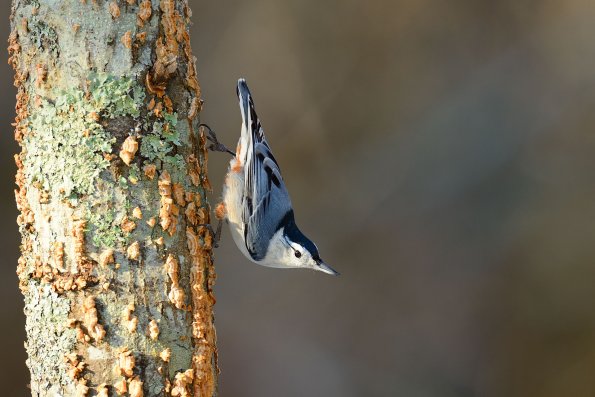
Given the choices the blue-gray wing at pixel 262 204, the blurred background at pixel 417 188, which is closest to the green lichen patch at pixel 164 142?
the blue-gray wing at pixel 262 204

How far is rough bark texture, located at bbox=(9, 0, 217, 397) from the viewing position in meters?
1.45

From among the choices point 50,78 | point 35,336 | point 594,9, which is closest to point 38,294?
point 35,336

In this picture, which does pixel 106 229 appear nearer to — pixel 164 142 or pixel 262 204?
pixel 164 142

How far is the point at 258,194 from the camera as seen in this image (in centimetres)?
232

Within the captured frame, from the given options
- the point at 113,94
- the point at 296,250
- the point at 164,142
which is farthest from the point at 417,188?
the point at 113,94

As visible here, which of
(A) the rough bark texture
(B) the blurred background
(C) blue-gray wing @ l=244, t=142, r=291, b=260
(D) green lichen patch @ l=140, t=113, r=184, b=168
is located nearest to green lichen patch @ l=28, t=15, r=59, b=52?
(A) the rough bark texture

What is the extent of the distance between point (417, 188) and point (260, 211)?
1.90 meters

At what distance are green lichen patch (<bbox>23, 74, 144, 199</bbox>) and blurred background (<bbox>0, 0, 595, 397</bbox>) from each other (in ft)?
8.19

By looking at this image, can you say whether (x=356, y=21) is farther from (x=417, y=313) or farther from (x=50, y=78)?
(x=50, y=78)

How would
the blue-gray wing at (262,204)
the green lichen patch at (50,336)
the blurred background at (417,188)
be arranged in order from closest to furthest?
1. the green lichen patch at (50,336)
2. the blue-gray wing at (262,204)
3. the blurred background at (417,188)

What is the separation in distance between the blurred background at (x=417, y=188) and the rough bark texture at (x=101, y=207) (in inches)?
96.7

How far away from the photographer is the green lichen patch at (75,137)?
1.46m

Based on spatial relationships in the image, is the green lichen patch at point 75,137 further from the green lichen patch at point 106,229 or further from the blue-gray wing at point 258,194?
the blue-gray wing at point 258,194

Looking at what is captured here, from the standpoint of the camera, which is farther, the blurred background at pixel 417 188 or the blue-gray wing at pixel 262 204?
the blurred background at pixel 417 188
